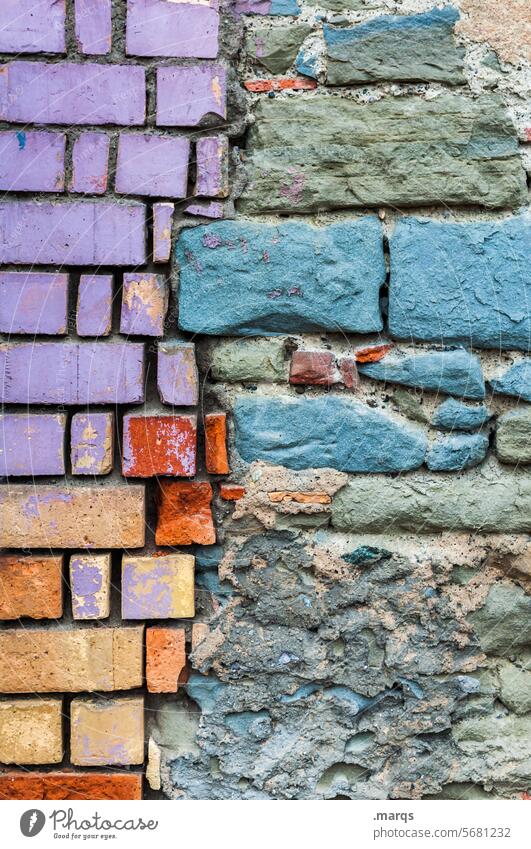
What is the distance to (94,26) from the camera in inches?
53.3

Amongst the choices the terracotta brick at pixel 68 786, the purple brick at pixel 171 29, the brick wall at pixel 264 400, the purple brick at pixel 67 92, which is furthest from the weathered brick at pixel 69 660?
the purple brick at pixel 171 29

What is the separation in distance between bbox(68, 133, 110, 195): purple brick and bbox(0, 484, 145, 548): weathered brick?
Result: 0.56 metres

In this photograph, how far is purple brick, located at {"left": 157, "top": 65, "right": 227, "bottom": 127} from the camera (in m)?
1.36

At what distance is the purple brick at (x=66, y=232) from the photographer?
136cm

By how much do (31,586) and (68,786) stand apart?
375 mm

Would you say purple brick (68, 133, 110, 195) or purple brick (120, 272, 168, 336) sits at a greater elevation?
purple brick (68, 133, 110, 195)

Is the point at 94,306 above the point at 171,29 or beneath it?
beneath

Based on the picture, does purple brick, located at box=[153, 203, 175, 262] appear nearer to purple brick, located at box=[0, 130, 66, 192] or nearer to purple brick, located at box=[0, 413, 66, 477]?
purple brick, located at box=[0, 130, 66, 192]

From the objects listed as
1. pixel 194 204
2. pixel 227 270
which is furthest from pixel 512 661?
pixel 194 204

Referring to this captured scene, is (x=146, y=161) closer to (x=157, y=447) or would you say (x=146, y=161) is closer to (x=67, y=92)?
(x=67, y=92)

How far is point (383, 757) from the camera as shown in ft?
4.58

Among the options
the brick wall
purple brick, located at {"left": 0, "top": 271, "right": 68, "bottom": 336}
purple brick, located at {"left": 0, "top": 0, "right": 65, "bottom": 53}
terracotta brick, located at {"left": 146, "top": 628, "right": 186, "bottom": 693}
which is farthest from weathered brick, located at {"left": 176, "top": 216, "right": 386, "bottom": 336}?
terracotta brick, located at {"left": 146, "top": 628, "right": 186, "bottom": 693}

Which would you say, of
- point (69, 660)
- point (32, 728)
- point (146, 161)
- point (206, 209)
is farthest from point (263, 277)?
point (32, 728)

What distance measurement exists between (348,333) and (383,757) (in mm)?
798
